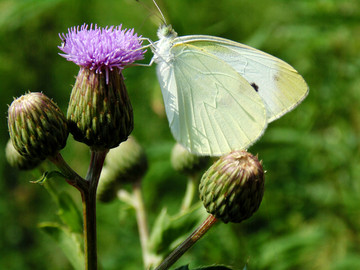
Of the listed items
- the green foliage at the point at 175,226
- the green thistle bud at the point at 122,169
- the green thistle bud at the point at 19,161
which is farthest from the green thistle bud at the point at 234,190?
the green thistle bud at the point at 19,161

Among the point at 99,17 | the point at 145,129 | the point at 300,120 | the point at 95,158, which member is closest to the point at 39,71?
the point at 99,17

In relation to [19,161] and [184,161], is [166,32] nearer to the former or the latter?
[184,161]

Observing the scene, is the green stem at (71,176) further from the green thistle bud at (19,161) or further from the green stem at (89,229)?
the green thistle bud at (19,161)

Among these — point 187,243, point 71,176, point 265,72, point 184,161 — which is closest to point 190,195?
point 184,161

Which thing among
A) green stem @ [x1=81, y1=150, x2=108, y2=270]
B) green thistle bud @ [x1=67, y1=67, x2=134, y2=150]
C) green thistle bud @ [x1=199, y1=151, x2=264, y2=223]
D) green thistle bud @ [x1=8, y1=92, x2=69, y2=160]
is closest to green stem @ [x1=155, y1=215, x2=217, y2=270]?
green thistle bud @ [x1=199, y1=151, x2=264, y2=223]

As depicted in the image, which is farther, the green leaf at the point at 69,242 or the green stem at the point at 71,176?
the green leaf at the point at 69,242

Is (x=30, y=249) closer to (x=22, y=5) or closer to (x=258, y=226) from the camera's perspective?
(x=258, y=226)

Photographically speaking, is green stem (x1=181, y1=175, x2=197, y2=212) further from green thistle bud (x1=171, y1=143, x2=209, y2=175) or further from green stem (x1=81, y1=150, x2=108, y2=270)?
green stem (x1=81, y1=150, x2=108, y2=270)
